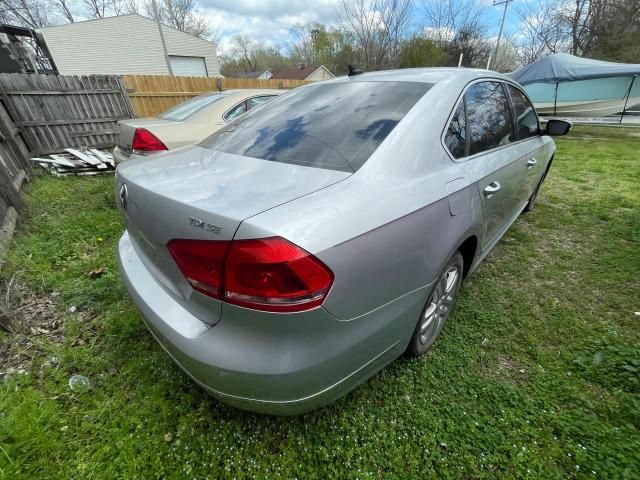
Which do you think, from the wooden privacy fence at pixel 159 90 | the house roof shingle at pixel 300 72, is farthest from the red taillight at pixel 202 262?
the house roof shingle at pixel 300 72

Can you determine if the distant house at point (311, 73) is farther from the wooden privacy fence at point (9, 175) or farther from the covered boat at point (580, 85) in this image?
the wooden privacy fence at point (9, 175)

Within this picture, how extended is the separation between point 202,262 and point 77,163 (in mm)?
6557

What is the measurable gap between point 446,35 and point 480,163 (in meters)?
33.4

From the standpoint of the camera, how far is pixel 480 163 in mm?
1916

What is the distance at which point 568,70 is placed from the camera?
39.7 ft

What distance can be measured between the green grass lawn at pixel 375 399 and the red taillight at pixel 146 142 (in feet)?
5.75

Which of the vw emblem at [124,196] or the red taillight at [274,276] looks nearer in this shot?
the red taillight at [274,276]

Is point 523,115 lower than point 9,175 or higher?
higher

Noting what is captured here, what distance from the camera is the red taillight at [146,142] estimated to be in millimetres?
4027

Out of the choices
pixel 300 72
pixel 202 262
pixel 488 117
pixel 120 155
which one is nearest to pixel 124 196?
pixel 202 262

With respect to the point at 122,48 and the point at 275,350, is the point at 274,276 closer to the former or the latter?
the point at 275,350

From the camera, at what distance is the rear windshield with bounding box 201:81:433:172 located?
1.49 metres

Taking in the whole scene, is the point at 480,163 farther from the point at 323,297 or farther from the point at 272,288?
the point at 272,288

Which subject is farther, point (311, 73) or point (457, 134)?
point (311, 73)
